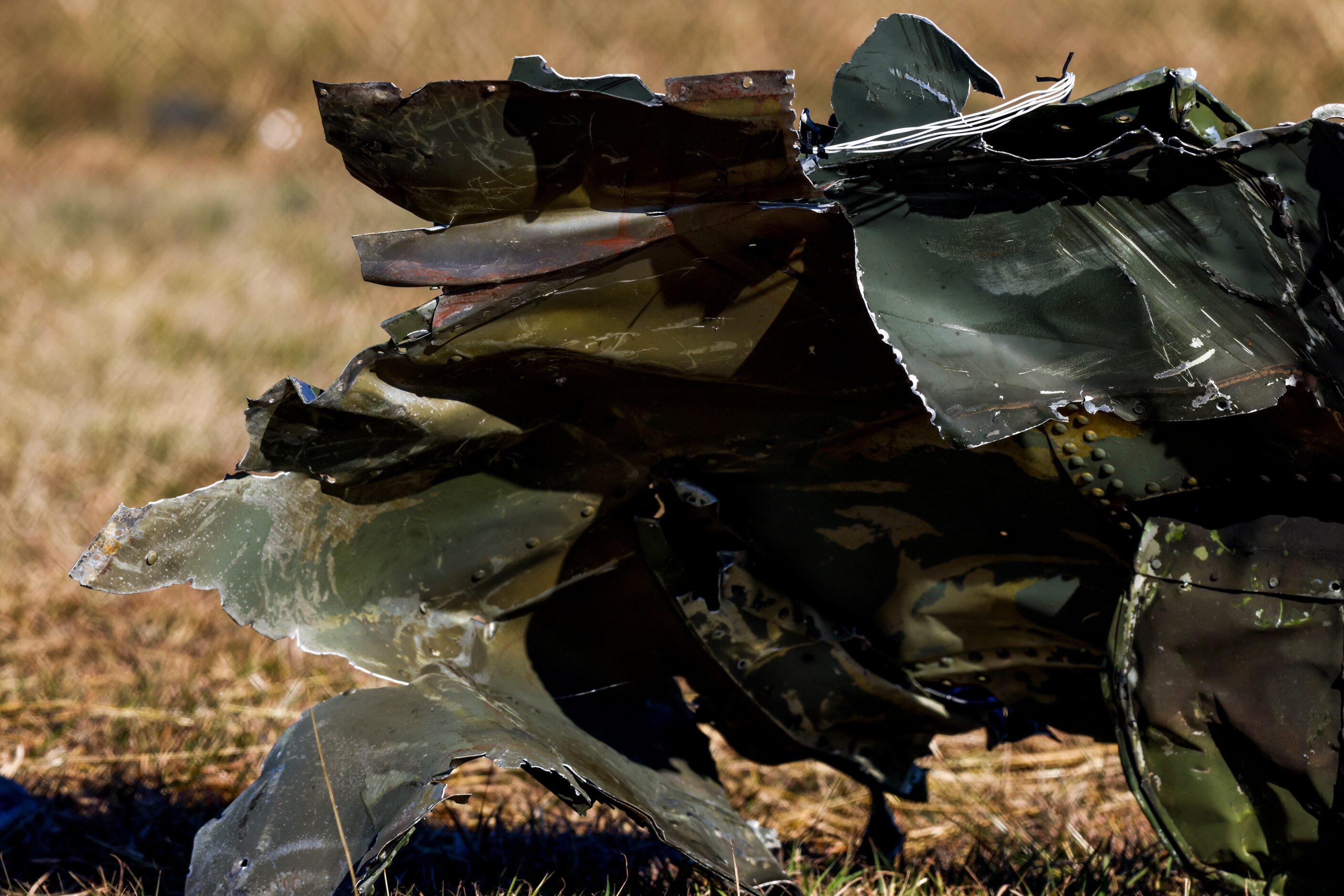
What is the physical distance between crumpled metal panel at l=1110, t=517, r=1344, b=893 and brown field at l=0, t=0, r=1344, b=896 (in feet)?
1.70

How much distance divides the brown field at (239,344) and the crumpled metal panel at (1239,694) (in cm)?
52

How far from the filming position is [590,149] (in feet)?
4.94

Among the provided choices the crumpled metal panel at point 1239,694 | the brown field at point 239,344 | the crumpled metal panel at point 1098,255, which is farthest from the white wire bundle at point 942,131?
the brown field at point 239,344

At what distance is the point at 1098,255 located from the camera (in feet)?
5.03

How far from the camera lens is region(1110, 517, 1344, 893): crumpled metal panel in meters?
1.56

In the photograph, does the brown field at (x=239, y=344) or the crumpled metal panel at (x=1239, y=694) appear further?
the brown field at (x=239, y=344)


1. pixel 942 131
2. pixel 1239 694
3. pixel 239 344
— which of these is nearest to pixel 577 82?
pixel 942 131

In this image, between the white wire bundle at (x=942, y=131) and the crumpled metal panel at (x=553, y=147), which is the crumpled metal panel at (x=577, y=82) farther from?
the white wire bundle at (x=942, y=131)

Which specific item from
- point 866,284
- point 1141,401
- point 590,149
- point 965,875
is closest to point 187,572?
point 590,149

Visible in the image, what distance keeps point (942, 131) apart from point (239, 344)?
574 centimetres

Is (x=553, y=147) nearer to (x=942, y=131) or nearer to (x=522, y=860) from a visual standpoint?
(x=942, y=131)

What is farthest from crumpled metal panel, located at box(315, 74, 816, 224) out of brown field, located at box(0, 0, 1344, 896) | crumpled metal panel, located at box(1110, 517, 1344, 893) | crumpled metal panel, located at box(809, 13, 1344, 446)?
brown field, located at box(0, 0, 1344, 896)

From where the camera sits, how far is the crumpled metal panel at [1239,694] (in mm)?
1560

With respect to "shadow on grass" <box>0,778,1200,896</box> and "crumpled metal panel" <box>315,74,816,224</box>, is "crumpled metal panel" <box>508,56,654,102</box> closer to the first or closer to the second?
"crumpled metal panel" <box>315,74,816,224</box>
